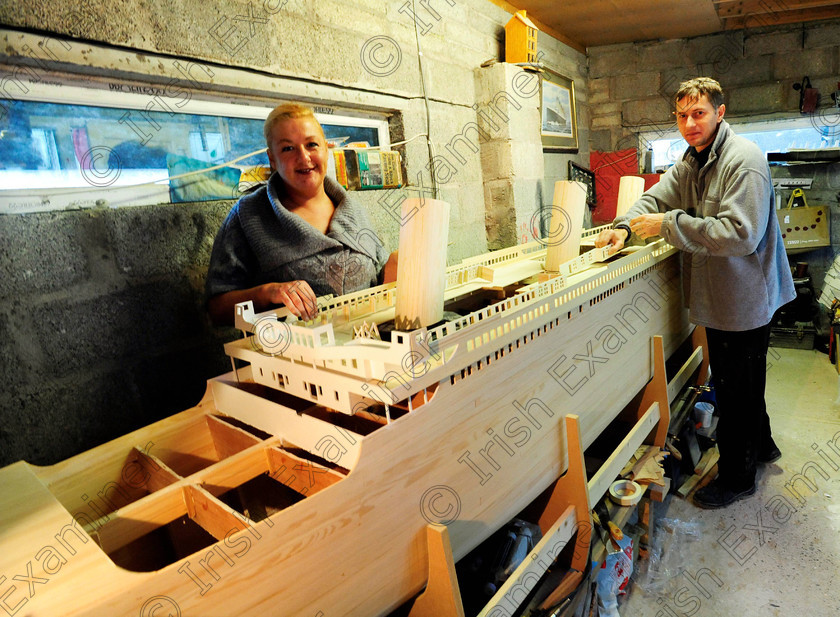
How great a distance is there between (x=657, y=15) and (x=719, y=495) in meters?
3.44

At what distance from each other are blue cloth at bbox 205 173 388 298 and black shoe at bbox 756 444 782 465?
2.52 m

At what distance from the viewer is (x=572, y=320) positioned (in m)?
1.49

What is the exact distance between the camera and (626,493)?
1997mm

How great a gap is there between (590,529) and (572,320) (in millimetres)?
667

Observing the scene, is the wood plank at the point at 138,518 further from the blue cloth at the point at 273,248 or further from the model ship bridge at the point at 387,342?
the blue cloth at the point at 273,248

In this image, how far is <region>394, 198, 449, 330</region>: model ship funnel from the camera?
110cm

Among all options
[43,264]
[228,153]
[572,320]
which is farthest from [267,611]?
[228,153]

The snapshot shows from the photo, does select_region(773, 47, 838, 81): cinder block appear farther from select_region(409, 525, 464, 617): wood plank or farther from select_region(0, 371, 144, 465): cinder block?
select_region(0, 371, 144, 465): cinder block

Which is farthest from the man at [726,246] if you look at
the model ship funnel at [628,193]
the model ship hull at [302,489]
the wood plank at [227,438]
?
the wood plank at [227,438]

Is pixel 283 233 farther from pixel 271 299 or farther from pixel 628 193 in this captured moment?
pixel 628 193

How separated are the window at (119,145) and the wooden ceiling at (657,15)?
7.98 feet

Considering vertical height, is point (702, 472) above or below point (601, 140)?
below

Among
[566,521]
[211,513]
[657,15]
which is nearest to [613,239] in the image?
[566,521]

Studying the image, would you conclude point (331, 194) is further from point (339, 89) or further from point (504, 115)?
→ point (504, 115)
